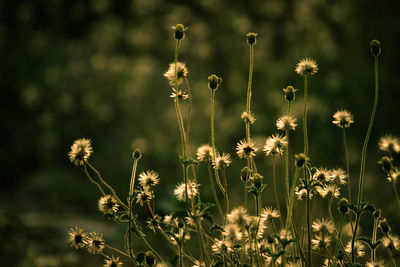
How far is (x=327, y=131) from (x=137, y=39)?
2.45 meters

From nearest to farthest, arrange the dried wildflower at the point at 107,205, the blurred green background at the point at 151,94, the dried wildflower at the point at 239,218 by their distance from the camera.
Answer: the dried wildflower at the point at 239,218
the dried wildflower at the point at 107,205
the blurred green background at the point at 151,94

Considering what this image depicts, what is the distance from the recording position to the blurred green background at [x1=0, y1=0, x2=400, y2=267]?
3.43 metres

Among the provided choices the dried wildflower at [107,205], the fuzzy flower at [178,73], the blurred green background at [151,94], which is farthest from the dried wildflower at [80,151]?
the blurred green background at [151,94]

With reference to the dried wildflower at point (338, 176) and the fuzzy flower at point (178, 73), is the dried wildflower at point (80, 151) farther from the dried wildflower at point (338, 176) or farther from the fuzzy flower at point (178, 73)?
the dried wildflower at point (338, 176)

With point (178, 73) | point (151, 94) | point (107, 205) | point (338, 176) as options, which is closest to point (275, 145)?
point (338, 176)

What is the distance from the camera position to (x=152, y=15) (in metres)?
5.41

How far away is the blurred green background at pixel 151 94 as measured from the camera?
11.3 feet

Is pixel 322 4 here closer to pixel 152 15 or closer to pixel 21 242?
pixel 152 15

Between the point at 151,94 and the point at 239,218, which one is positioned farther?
the point at 151,94

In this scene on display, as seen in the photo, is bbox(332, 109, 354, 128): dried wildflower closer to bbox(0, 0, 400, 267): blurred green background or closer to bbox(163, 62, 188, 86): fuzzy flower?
bbox(163, 62, 188, 86): fuzzy flower

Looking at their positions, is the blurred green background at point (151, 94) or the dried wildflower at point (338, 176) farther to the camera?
the blurred green background at point (151, 94)

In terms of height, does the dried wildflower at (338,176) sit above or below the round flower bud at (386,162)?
above

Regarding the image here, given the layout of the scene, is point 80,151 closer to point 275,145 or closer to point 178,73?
point 178,73

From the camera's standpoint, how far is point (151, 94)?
177 inches
